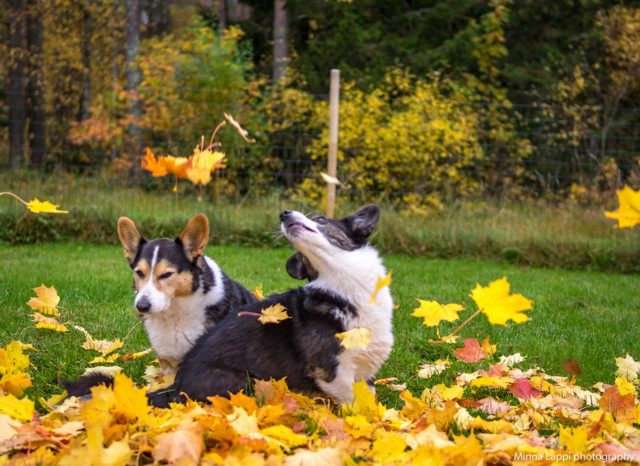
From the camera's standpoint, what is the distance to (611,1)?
15883 millimetres

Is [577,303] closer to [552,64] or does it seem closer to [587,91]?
[587,91]

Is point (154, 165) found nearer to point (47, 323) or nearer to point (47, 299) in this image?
point (47, 299)

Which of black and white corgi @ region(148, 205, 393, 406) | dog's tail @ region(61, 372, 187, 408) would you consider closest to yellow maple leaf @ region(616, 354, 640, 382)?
black and white corgi @ region(148, 205, 393, 406)

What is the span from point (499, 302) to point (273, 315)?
1064 millimetres

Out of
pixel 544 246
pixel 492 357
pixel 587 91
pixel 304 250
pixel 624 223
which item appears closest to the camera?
pixel 624 223

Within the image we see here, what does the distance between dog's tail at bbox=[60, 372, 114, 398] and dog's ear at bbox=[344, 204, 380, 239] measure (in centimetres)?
147

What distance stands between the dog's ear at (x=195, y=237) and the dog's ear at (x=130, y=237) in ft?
0.82

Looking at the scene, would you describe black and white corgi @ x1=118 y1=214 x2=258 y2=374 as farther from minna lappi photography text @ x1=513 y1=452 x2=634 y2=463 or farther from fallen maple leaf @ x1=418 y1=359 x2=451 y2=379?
minna lappi photography text @ x1=513 y1=452 x2=634 y2=463

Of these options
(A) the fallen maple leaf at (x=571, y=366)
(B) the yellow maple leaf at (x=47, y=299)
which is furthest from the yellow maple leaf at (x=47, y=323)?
(A) the fallen maple leaf at (x=571, y=366)

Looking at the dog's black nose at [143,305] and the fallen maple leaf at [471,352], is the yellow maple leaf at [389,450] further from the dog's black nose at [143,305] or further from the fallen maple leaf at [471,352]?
the fallen maple leaf at [471,352]

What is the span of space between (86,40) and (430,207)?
59.5ft

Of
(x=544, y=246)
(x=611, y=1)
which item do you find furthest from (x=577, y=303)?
(x=611, y=1)

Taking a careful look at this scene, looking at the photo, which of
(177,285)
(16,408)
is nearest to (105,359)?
(177,285)

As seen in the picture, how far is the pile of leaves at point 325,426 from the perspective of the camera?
2080 mm
